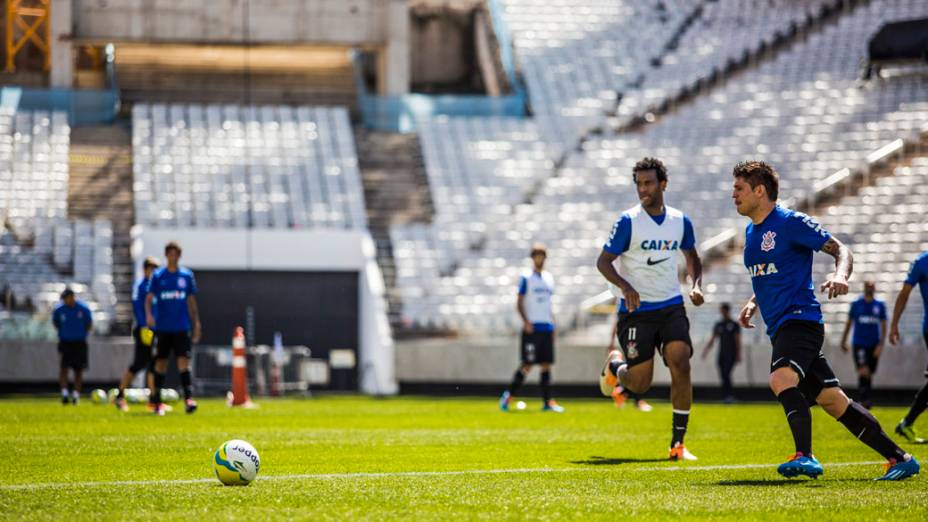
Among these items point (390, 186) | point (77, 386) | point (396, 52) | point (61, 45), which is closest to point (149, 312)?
point (77, 386)

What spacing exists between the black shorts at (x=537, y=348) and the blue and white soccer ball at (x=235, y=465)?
12.2 metres

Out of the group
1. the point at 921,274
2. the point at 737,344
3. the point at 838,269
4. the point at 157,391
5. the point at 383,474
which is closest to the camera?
the point at 838,269

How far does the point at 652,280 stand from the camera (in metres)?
12.0

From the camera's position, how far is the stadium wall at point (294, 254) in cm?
3109

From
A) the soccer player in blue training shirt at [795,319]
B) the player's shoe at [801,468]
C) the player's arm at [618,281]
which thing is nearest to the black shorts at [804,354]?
the soccer player in blue training shirt at [795,319]

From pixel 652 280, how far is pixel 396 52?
2890 centimetres

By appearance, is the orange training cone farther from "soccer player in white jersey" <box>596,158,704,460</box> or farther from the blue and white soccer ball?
the blue and white soccer ball

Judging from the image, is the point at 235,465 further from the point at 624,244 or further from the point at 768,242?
the point at 624,244

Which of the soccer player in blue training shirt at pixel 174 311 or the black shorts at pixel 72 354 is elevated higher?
the soccer player in blue training shirt at pixel 174 311

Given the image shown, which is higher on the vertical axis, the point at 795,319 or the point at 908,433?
the point at 795,319

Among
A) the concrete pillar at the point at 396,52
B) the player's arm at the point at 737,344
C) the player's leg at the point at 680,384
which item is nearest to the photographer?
the player's leg at the point at 680,384

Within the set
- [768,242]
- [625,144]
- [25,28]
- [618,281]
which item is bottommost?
[618,281]

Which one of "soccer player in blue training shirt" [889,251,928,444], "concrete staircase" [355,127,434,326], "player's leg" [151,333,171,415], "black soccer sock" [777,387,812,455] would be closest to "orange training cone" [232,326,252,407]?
"player's leg" [151,333,171,415]

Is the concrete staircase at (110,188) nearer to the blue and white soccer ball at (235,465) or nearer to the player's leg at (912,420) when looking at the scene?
the player's leg at (912,420)
